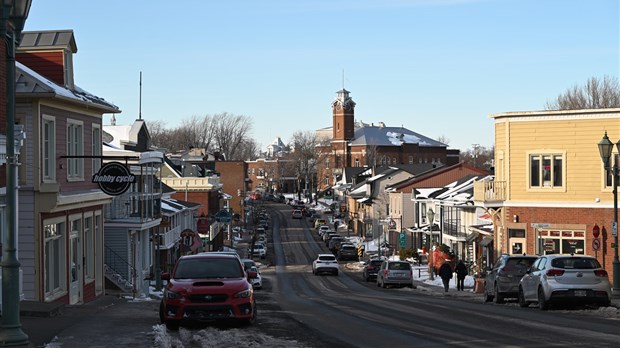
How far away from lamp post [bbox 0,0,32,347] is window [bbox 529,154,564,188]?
35.3m

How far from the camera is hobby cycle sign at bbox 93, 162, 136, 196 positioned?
27.8m

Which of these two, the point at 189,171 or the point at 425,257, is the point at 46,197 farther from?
the point at 189,171

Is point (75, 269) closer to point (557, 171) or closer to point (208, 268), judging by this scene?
point (208, 268)

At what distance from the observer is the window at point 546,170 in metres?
44.9

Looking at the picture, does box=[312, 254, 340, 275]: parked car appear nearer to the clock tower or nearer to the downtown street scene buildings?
the downtown street scene buildings

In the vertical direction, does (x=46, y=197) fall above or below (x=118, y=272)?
above

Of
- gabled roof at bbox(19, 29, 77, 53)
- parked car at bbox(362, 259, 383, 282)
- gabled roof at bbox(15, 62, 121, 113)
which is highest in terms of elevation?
gabled roof at bbox(19, 29, 77, 53)

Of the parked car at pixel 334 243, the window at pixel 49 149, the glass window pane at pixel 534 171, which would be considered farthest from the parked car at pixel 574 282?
the parked car at pixel 334 243

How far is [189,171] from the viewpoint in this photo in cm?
8456

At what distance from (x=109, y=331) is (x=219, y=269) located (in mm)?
2902

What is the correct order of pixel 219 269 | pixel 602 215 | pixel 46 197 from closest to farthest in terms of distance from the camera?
pixel 219 269 → pixel 46 197 → pixel 602 215

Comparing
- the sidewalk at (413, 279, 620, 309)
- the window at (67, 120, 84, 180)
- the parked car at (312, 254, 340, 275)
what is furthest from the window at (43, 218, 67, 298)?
the parked car at (312, 254, 340, 275)

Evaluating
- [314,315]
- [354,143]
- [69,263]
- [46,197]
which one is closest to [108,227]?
[69,263]

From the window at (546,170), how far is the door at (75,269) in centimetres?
2344
